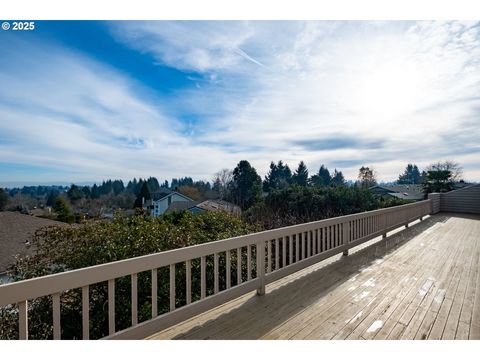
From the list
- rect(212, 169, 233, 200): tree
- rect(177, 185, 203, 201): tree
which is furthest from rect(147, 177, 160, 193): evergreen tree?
rect(212, 169, 233, 200): tree

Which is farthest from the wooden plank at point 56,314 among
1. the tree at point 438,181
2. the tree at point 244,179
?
the tree at point 244,179

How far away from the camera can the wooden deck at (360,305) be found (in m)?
2.16

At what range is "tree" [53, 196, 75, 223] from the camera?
46.5ft

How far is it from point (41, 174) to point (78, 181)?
62.5 inches

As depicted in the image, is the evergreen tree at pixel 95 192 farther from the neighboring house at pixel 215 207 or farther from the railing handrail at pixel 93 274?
the railing handrail at pixel 93 274

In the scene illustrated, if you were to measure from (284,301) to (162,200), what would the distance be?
3008 centimetres

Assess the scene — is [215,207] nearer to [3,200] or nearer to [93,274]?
[3,200]

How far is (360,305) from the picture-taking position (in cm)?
264

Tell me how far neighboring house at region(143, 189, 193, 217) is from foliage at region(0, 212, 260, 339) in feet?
80.7

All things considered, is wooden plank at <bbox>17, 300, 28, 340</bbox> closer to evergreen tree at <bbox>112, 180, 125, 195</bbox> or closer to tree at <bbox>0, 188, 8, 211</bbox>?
tree at <bbox>0, 188, 8, 211</bbox>

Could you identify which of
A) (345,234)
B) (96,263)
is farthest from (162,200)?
(345,234)

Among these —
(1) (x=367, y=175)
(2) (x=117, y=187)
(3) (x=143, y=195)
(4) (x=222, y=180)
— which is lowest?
(3) (x=143, y=195)

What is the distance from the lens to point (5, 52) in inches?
155
